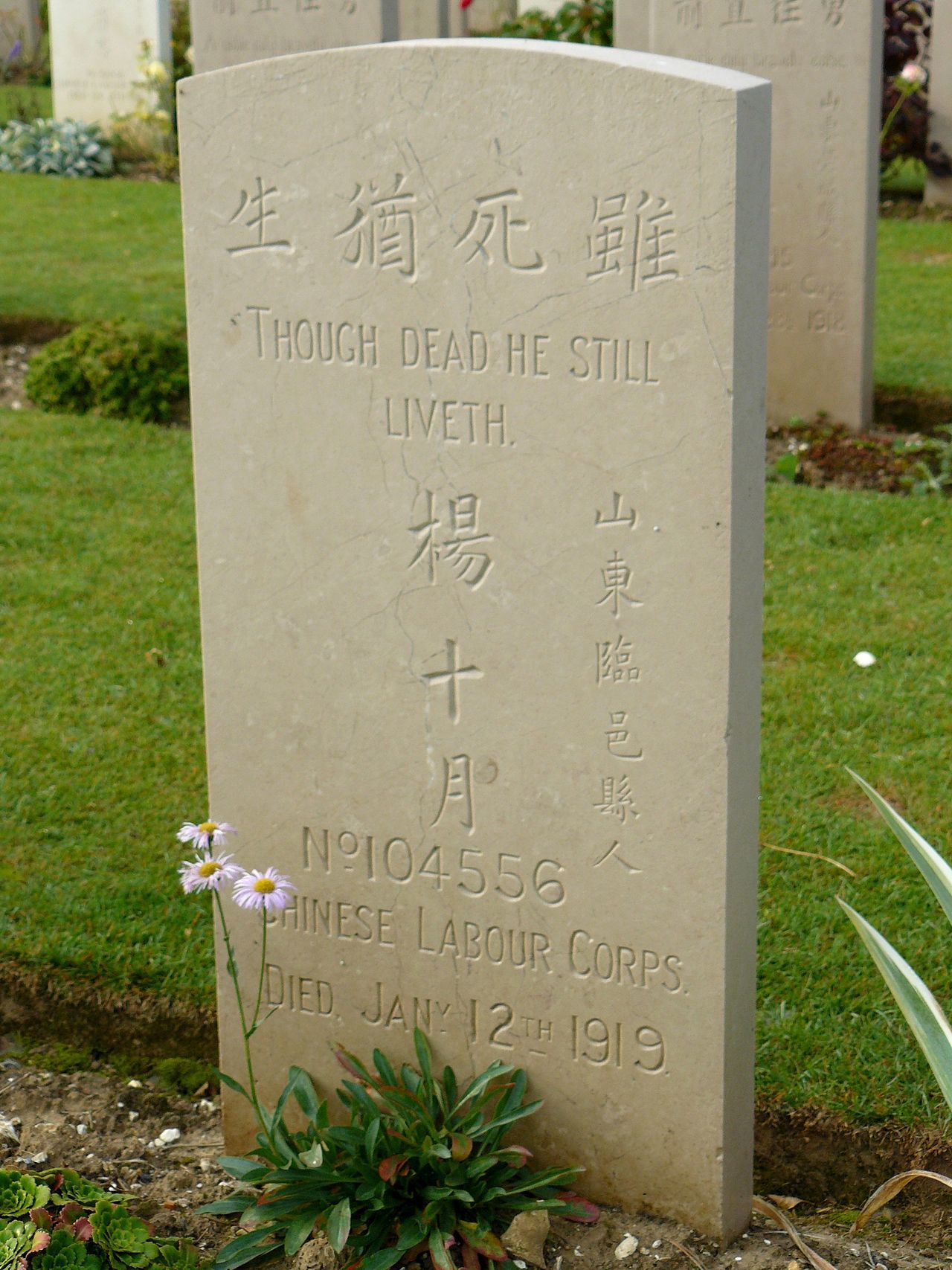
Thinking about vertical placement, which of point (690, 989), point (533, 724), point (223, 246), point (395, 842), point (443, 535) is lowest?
point (690, 989)

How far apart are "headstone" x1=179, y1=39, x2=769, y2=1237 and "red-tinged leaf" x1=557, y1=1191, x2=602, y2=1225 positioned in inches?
2.3

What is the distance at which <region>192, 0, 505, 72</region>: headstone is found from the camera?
290 inches

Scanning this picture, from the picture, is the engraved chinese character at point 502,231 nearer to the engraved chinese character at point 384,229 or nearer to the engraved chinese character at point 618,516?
the engraved chinese character at point 384,229

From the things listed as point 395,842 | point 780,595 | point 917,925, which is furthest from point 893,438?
point 395,842

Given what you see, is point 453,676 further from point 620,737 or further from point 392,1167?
point 392,1167

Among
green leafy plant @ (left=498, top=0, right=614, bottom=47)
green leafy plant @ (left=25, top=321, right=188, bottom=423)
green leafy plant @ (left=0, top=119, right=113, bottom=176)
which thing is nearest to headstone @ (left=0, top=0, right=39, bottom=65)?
green leafy plant @ (left=0, top=119, right=113, bottom=176)

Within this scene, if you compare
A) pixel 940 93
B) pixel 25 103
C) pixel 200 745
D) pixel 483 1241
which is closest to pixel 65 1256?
pixel 483 1241

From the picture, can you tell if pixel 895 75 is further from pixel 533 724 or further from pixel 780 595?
pixel 533 724

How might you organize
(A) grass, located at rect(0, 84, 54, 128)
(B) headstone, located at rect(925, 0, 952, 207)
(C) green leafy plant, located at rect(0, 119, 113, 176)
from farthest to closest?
→ 1. (A) grass, located at rect(0, 84, 54, 128)
2. (C) green leafy plant, located at rect(0, 119, 113, 176)
3. (B) headstone, located at rect(925, 0, 952, 207)

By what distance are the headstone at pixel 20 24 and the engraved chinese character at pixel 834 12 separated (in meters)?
13.2

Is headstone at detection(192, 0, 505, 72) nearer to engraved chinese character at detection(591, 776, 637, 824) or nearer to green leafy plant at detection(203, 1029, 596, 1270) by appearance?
engraved chinese character at detection(591, 776, 637, 824)

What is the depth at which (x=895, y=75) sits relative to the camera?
1092 cm

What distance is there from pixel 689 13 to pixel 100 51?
757cm

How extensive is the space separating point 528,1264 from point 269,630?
1.08m
